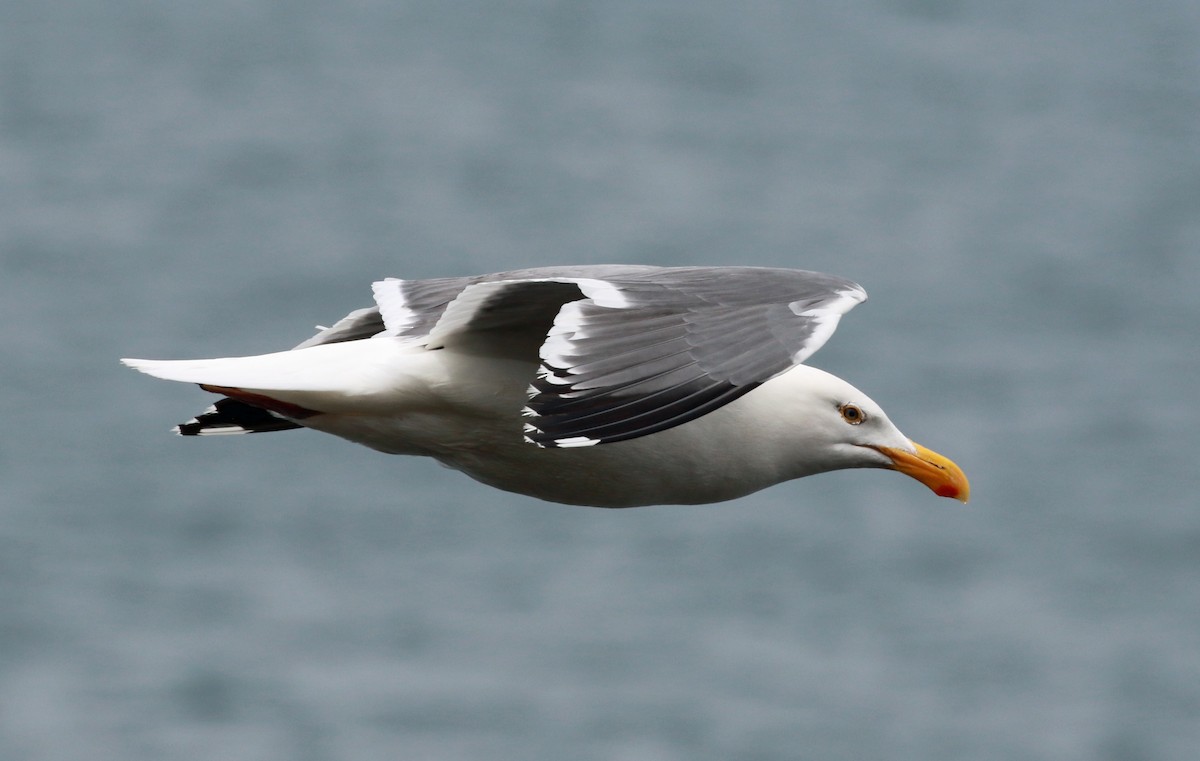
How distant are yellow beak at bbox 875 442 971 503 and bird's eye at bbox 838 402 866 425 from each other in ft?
0.56

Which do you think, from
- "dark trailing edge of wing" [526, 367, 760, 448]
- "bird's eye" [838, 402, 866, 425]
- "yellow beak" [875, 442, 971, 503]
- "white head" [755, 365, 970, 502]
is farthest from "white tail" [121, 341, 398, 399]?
"yellow beak" [875, 442, 971, 503]

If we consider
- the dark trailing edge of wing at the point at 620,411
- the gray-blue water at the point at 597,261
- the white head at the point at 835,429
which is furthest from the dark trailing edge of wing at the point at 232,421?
the gray-blue water at the point at 597,261

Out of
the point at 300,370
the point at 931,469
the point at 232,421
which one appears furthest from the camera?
the point at 232,421

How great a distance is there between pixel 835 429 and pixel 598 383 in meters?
2.07

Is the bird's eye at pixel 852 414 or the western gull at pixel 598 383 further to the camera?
the bird's eye at pixel 852 414

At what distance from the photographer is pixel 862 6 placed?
8150cm

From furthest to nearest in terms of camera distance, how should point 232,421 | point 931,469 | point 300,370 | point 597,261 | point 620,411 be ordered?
point 597,261
point 232,421
point 931,469
point 300,370
point 620,411

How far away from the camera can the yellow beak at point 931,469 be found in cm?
865

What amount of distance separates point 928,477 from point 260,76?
234 feet

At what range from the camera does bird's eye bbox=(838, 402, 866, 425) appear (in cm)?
847

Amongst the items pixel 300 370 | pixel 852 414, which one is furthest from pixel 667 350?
pixel 852 414

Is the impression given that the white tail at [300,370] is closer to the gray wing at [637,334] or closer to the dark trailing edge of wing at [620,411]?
the gray wing at [637,334]

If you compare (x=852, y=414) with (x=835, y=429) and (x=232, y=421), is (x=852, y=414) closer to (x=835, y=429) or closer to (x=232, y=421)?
(x=835, y=429)

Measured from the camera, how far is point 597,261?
54531 millimetres
